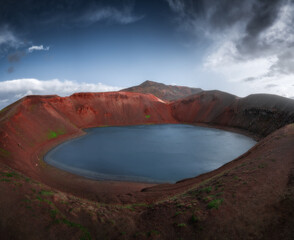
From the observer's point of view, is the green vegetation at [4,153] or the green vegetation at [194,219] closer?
the green vegetation at [194,219]

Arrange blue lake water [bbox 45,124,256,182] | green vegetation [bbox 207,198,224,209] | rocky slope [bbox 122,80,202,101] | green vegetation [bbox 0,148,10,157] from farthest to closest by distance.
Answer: rocky slope [bbox 122,80,202,101] < blue lake water [bbox 45,124,256,182] < green vegetation [bbox 0,148,10,157] < green vegetation [bbox 207,198,224,209]

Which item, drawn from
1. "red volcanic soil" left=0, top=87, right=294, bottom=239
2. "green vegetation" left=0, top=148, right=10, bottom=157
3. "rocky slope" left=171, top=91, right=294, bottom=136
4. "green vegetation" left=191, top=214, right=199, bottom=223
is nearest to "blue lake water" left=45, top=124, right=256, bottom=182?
"red volcanic soil" left=0, top=87, right=294, bottom=239

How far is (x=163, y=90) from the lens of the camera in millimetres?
100500

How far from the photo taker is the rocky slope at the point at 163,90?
A: 96.6m

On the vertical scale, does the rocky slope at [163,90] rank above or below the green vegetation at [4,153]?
above

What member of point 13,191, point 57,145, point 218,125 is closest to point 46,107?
point 57,145

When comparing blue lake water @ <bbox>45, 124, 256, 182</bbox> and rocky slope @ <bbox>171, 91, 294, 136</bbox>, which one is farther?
rocky slope @ <bbox>171, 91, 294, 136</bbox>

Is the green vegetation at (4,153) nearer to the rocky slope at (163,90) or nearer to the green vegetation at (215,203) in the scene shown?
the green vegetation at (215,203)

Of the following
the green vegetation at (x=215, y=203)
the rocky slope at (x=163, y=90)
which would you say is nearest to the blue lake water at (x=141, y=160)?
the green vegetation at (x=215, y=203)

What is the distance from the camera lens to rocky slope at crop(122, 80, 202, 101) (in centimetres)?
9659

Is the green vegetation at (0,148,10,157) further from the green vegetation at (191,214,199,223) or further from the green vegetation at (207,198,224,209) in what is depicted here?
the green vegetation at (207,198,224,209)

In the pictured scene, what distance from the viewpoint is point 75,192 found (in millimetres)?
10359

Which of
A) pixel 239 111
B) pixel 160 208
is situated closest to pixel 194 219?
pixel 160 208

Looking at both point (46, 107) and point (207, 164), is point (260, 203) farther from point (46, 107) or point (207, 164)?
point (46, 107)
